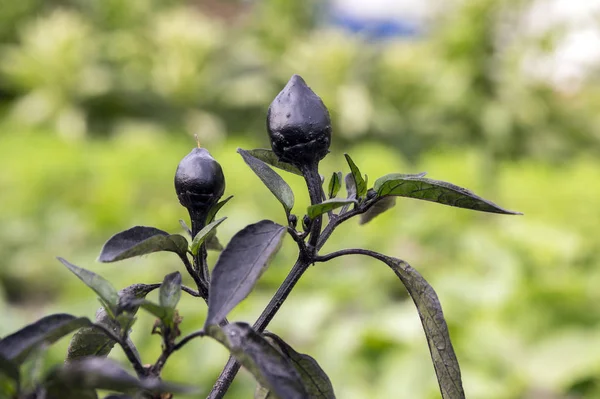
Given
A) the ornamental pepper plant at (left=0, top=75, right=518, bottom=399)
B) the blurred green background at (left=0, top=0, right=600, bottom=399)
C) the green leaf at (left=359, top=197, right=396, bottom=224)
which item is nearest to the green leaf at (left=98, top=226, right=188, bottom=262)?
the ornamental pepper plant at (left=0, top=75, right=518, bottom=399)

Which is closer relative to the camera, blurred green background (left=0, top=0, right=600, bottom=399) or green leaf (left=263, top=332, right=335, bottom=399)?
green leaf (left=263, top=332, right=335, bottom=399)

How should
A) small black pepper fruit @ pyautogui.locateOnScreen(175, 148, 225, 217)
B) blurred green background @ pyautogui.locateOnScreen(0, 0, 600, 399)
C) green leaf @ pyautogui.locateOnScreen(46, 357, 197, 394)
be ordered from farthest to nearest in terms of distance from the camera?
1. blurred green background @ pyautogui.locateOnScreen(0, 0, 600, 399)
2. small black pepper fruit @ pyautogui.locateOnScreen(175, 148, 225, 217)
3. green leaf @ pyautogui.locateOnScreen(46, 357, 197, 394)

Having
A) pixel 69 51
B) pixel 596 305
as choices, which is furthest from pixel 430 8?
pixel 596 305

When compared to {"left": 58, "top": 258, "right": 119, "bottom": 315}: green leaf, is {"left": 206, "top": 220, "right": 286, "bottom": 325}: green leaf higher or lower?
higher

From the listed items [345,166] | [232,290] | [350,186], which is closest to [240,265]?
[232,290]

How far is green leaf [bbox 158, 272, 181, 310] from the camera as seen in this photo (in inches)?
10.9

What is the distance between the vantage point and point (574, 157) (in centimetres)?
469

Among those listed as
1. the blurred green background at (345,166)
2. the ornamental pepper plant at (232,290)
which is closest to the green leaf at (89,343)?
the ornamental pepper plant at (232,290)

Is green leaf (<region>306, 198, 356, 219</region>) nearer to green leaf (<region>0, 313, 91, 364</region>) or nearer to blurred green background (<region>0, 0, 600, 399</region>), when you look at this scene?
green leaf (<region>0, 313, 91, 364</region>)

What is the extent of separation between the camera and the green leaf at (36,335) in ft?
0.76

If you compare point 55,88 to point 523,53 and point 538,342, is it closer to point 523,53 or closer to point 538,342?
point 523,53

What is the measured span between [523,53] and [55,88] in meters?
3.14

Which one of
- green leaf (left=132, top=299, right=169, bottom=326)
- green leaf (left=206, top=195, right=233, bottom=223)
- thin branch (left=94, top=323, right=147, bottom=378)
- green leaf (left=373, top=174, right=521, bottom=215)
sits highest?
green leaf (left=373, top=174, right=521, bottom=215)

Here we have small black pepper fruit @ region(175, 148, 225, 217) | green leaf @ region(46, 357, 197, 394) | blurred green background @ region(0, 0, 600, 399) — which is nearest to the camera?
green leaf @ region(46, 357, 197, 394)
